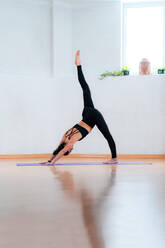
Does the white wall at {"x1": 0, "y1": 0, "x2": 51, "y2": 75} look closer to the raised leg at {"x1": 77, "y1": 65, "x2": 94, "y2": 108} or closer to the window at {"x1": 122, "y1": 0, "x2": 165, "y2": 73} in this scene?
the window at {"x1": 122, "y1": 0, "x2": 165, "y2": 73}

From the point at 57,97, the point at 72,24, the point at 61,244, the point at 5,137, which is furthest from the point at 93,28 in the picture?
the point at 61,244

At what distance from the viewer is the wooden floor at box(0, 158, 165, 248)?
1606 millimetres

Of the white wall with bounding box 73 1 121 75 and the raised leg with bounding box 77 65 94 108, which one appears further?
the white wall with bounding box 73 1 121 75

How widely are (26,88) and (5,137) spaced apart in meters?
1.03

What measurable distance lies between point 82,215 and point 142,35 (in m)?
7.16

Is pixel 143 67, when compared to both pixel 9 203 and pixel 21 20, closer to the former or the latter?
pixel 21 20

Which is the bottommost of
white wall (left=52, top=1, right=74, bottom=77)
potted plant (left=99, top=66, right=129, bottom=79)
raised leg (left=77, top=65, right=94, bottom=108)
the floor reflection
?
the floor reflection

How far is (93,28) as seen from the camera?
8.67 m

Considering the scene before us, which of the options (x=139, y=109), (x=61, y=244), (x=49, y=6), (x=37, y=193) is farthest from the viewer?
(x=49, y=6)

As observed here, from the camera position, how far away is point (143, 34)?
28.8 ft

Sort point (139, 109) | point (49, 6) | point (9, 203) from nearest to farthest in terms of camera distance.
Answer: point (9, 203), point (139, 109), point (49, 6)

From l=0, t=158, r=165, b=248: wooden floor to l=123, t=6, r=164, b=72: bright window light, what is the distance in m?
5.56

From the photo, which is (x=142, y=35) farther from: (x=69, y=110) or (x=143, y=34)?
(x=69, y=110)

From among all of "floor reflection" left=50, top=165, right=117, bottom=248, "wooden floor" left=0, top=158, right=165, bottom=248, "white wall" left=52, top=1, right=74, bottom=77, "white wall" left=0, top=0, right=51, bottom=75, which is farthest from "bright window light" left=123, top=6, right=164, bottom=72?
"wooden floor" left=0, top=158, right=165, bottom=248
